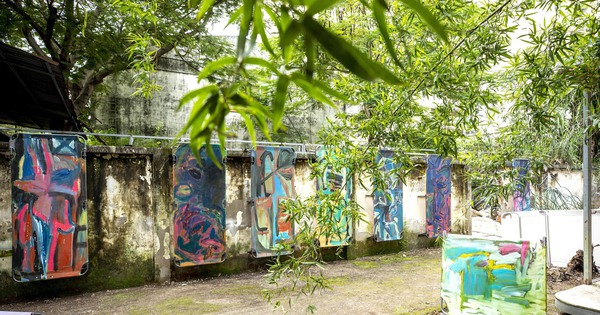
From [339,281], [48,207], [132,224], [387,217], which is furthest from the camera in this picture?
[387,217]

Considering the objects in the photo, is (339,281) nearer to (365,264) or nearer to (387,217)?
(365,264)

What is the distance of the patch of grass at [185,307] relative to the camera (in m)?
4.49

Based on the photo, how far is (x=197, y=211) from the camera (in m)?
5.82

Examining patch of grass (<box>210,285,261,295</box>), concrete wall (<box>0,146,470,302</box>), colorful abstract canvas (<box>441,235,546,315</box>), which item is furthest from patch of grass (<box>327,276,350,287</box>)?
colorful abstract canvas (<box>441,235,546,315</box>)

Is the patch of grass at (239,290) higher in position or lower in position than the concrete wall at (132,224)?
lower

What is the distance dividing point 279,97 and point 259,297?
4.76 m

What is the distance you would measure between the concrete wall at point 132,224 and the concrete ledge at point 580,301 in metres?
1.93

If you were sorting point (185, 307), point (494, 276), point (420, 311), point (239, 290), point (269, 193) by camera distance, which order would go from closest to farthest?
point (494, 276), point (420, 311), point (185, 307), point (239, 290), point (269, 193)

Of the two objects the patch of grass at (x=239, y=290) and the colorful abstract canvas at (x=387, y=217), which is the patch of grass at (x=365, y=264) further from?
the patch of grass at (x=239, y=290)

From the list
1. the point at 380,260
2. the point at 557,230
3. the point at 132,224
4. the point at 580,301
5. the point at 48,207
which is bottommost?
the point at 380,260

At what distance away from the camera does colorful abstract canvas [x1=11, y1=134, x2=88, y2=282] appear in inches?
186

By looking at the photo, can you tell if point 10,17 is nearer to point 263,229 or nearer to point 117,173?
point 117,173

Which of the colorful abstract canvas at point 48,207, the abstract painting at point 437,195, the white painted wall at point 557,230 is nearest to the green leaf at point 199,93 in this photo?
the colorful abstract canvas at point 48,207

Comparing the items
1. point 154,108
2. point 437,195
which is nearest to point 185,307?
point 437,195
